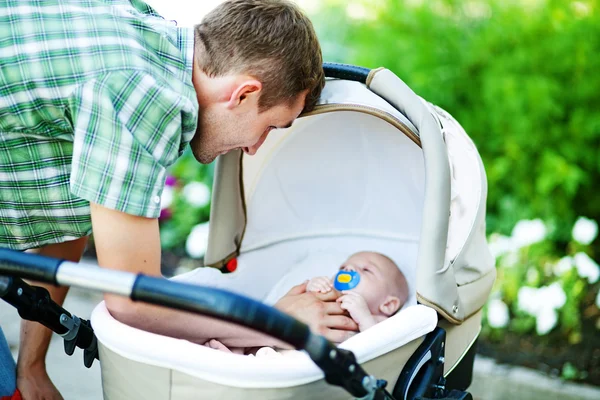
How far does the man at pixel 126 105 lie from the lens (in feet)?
4.94

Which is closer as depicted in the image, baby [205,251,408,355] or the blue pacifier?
baby [205,251,408,355]

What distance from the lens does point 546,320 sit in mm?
3158

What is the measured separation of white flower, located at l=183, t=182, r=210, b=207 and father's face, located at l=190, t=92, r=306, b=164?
2279 millimetres

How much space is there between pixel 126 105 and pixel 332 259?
1321mm

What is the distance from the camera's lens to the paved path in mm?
2930

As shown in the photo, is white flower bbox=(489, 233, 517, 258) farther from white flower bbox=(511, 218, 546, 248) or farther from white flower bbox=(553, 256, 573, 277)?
white flower bbox=(553, 256, 573, 277)

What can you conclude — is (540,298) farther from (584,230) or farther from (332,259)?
(332,259)

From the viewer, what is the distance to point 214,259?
2418mm

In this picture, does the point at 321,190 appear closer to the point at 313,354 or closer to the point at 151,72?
the point at 151,72

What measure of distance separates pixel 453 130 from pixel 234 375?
1072mm

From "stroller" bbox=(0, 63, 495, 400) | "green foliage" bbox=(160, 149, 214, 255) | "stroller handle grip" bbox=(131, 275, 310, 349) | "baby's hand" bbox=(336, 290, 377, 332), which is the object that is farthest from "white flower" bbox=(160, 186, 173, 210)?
"stroller handle grip" bbox=(131, 275, 310, 349)

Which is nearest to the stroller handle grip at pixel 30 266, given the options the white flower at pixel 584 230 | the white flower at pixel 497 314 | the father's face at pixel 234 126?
the father's face at pixel 234 126

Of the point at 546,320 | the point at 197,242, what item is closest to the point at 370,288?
the point at 546,320

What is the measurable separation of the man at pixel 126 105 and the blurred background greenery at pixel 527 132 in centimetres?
178
